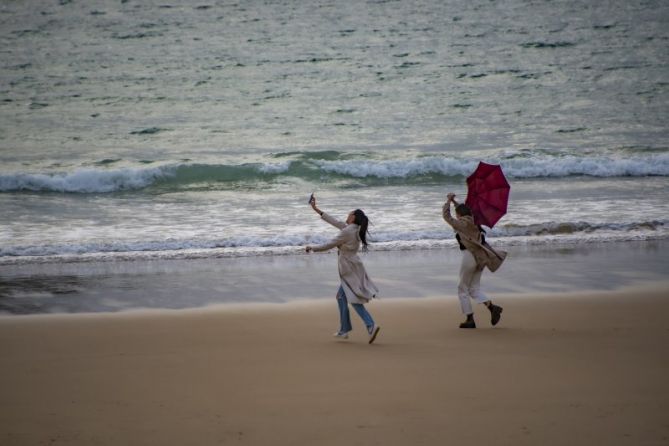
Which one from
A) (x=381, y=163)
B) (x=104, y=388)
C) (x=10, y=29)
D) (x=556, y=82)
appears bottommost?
(x=104, y=388)

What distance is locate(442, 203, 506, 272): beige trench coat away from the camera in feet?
28.2

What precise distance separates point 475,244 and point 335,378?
2617 mm

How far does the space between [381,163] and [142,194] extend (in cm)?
658

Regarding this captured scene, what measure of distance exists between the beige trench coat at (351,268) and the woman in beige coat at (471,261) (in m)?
1.06

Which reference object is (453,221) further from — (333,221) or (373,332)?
(373,332)

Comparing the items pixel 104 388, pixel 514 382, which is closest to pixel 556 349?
pixel 514 382

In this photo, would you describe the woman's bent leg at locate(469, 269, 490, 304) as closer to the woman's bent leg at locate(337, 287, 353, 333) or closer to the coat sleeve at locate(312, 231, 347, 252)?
the woman's bent leg at locate(337, 287, 353, 333)

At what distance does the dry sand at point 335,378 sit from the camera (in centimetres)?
557

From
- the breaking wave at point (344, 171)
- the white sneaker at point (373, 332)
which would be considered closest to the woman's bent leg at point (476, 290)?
the white sneaker at point (373, 332)

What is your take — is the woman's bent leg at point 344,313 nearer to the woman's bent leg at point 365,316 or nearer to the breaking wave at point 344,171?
the woman's bent leg at point 365,316

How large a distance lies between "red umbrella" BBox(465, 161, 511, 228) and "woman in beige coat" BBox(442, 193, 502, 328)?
0.10m

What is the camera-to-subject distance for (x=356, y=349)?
766 centimetres

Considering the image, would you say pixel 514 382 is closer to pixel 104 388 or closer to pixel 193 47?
pixel 104 388

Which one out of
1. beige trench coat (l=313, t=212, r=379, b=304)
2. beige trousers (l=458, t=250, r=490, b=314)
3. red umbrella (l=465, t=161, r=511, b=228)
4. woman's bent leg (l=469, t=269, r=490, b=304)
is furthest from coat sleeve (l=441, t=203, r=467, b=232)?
beige trench coat (l=313, t=212, r=379, b=304)
